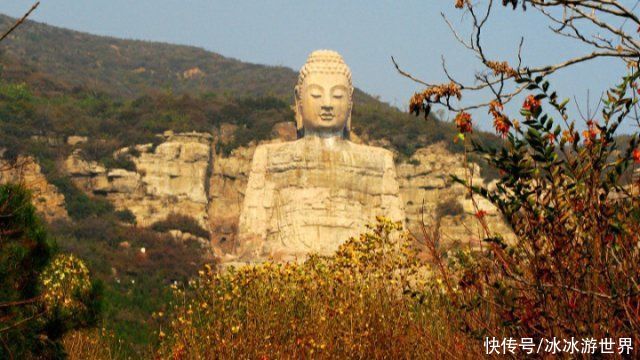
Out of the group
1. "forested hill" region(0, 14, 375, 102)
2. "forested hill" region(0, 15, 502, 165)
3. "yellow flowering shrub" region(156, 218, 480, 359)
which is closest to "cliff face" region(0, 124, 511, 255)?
"forested hill" region(0, 15, 502, 165)

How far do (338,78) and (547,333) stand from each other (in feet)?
65.4

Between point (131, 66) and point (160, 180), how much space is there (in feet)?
152

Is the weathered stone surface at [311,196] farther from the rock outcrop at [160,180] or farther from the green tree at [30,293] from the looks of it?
the green tree at [30,293]

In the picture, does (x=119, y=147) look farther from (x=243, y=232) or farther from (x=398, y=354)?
(x=398, y=354)

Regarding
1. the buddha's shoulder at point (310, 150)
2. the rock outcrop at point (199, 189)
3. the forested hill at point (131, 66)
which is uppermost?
the forested hill at point (131, 66)

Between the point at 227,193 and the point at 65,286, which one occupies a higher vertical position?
the point at 227,193

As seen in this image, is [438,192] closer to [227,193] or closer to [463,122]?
[227,193]

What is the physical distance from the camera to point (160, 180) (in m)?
41.2

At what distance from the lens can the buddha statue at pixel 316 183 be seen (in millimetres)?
26781

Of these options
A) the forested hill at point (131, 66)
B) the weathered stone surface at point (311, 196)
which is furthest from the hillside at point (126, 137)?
the forested hill at point (131, 66)

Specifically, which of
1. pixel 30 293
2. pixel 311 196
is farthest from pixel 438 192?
pixel 30 293

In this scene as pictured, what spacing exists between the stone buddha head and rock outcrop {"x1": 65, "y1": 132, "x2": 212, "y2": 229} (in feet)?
43.7

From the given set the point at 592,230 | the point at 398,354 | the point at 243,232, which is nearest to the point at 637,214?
the point at 592,230

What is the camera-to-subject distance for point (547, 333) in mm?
7762
